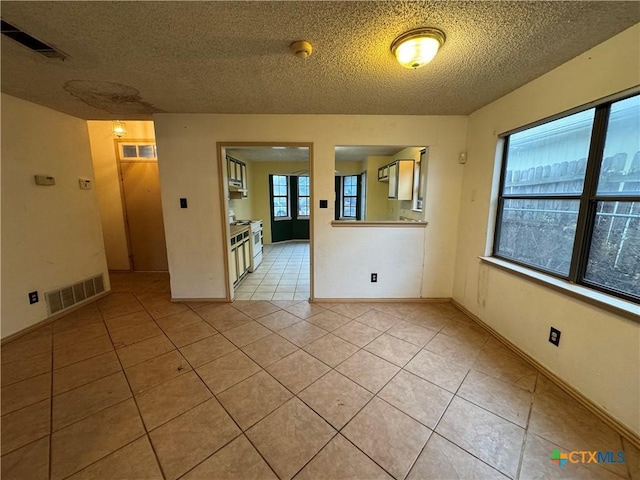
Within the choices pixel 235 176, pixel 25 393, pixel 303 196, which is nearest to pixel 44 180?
pixel 25 393

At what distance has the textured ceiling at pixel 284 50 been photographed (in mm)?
1292

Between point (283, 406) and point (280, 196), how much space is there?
20.2ft

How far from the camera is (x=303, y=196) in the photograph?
738 cm

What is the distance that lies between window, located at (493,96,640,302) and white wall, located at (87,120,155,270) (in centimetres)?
527

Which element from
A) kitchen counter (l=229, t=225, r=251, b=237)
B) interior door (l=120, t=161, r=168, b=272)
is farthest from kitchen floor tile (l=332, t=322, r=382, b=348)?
interior door (l=120, t=161, r=168, b=272)

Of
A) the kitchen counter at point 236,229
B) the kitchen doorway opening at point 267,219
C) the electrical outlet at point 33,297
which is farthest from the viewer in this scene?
the kitchen counter at point 236,229

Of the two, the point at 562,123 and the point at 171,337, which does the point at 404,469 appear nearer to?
the point at 171,337

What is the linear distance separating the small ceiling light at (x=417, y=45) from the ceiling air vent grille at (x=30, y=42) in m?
2.24

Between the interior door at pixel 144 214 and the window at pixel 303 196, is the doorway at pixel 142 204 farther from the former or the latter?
the window at pixel 303 196

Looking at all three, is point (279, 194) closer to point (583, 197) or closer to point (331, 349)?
point (331, 349)

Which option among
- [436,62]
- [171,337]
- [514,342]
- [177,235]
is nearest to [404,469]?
[514,342]

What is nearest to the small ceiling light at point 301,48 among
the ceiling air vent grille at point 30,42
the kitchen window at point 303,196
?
the ceiling air vent grille at point 30,42

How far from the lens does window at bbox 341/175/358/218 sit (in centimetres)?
688

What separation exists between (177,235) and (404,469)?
310cm
